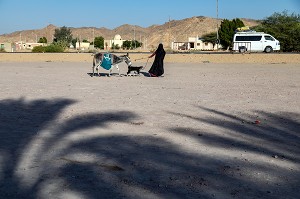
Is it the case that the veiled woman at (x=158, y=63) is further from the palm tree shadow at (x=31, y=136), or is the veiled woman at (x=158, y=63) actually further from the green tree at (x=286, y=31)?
the green tree at (x=286, y=31)

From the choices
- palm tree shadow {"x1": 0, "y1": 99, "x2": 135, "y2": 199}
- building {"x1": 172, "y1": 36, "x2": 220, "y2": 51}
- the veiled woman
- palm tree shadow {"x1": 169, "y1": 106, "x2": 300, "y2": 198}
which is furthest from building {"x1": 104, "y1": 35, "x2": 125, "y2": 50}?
palm tree shadow {"x1": 169, "y1": 106, "x2": 300, "y2": 198}

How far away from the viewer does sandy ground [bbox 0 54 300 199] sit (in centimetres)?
490

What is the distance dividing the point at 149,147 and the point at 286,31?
189ft

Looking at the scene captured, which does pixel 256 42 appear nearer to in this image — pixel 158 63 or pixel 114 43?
pixel 158 63

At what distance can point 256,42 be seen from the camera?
45562 mm

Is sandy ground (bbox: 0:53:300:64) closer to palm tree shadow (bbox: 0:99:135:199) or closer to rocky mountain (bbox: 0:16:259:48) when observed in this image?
palm tree shadow (bbox: 0:99:135:199)

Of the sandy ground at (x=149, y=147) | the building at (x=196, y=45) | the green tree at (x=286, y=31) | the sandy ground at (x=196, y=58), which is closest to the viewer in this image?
the sandy ground at (x=149, y=147)

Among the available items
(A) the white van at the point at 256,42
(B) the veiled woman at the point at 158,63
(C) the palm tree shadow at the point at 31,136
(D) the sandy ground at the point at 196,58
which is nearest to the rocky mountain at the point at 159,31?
(A) the white van at the point at 256,42

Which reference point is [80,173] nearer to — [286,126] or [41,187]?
[41,187]

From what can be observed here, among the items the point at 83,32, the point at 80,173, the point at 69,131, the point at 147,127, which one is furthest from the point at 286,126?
the point at 83,32

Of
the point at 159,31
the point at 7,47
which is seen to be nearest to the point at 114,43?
the point at 7,47

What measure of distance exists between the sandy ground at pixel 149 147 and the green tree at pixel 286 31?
46725 mm

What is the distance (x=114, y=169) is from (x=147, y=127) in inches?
116

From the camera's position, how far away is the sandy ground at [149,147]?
4898mm
